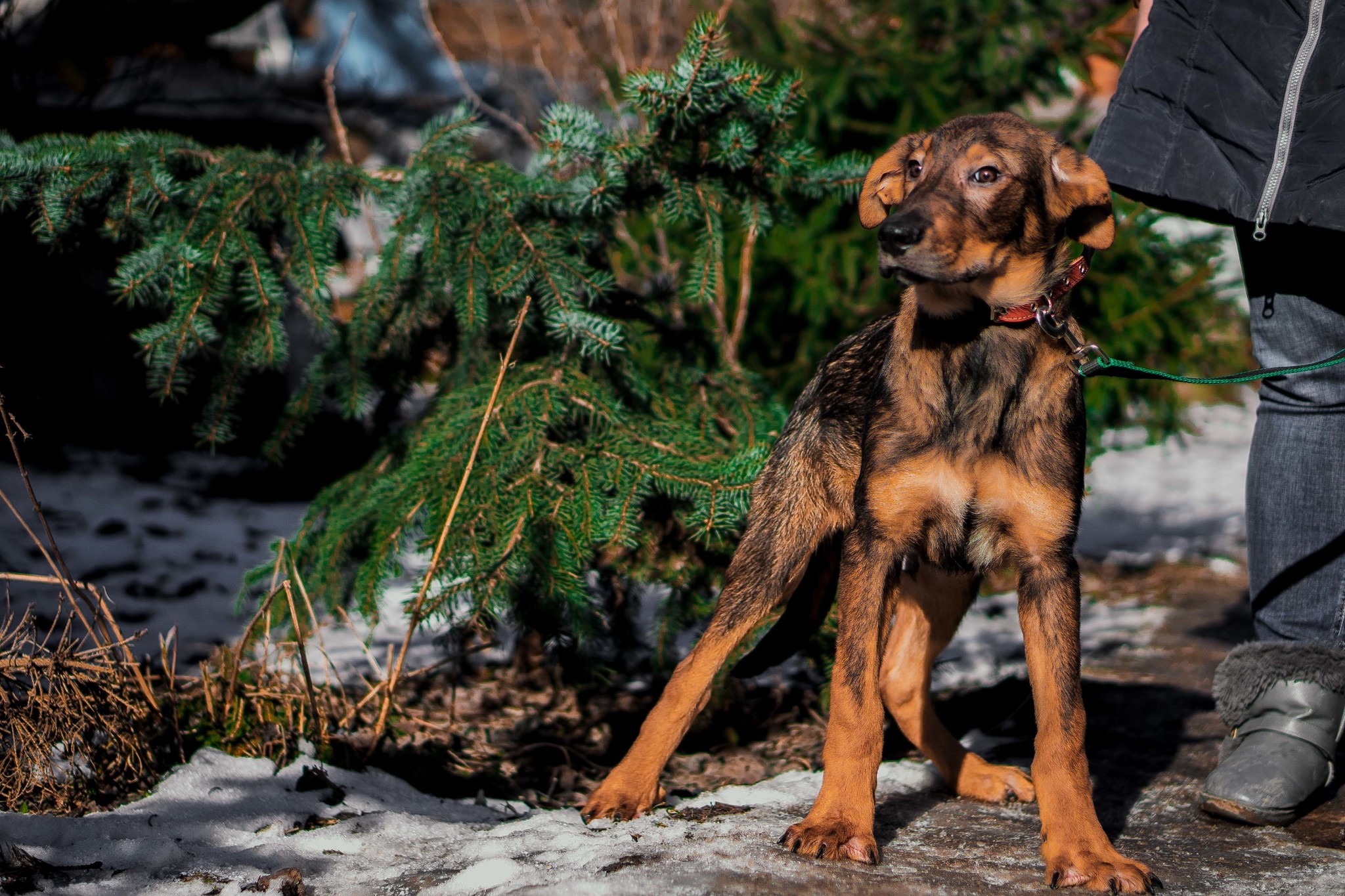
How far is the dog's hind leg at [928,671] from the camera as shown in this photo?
3073 mm

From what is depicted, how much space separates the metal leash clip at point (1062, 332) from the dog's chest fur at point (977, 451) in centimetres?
3

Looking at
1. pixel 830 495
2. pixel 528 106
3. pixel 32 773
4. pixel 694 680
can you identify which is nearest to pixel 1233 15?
pixel 830 495

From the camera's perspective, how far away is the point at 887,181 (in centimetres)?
282

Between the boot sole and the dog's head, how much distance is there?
1.40 m

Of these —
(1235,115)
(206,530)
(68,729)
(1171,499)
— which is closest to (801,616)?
(1235,115)

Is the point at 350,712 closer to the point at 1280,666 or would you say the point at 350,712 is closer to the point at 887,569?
the point at 887,569

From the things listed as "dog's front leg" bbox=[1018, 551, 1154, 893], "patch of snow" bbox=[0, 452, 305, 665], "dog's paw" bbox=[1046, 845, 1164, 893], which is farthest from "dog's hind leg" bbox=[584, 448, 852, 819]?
"patch of snow" bbox=[0, 452, 305, 665]

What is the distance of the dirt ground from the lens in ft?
7.34

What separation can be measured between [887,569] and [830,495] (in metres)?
0.47

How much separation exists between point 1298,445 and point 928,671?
47.5 inches

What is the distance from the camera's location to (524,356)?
3.73m

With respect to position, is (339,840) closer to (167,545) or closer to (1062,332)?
(1062,332)

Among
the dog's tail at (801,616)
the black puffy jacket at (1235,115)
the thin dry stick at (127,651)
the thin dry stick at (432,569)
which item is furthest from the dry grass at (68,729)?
the black puffy jacket at (1235,115)

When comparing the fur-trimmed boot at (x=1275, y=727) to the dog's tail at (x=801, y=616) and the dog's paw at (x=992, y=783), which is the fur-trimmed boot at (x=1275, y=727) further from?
the dog's tail at (x=801, y=616)
